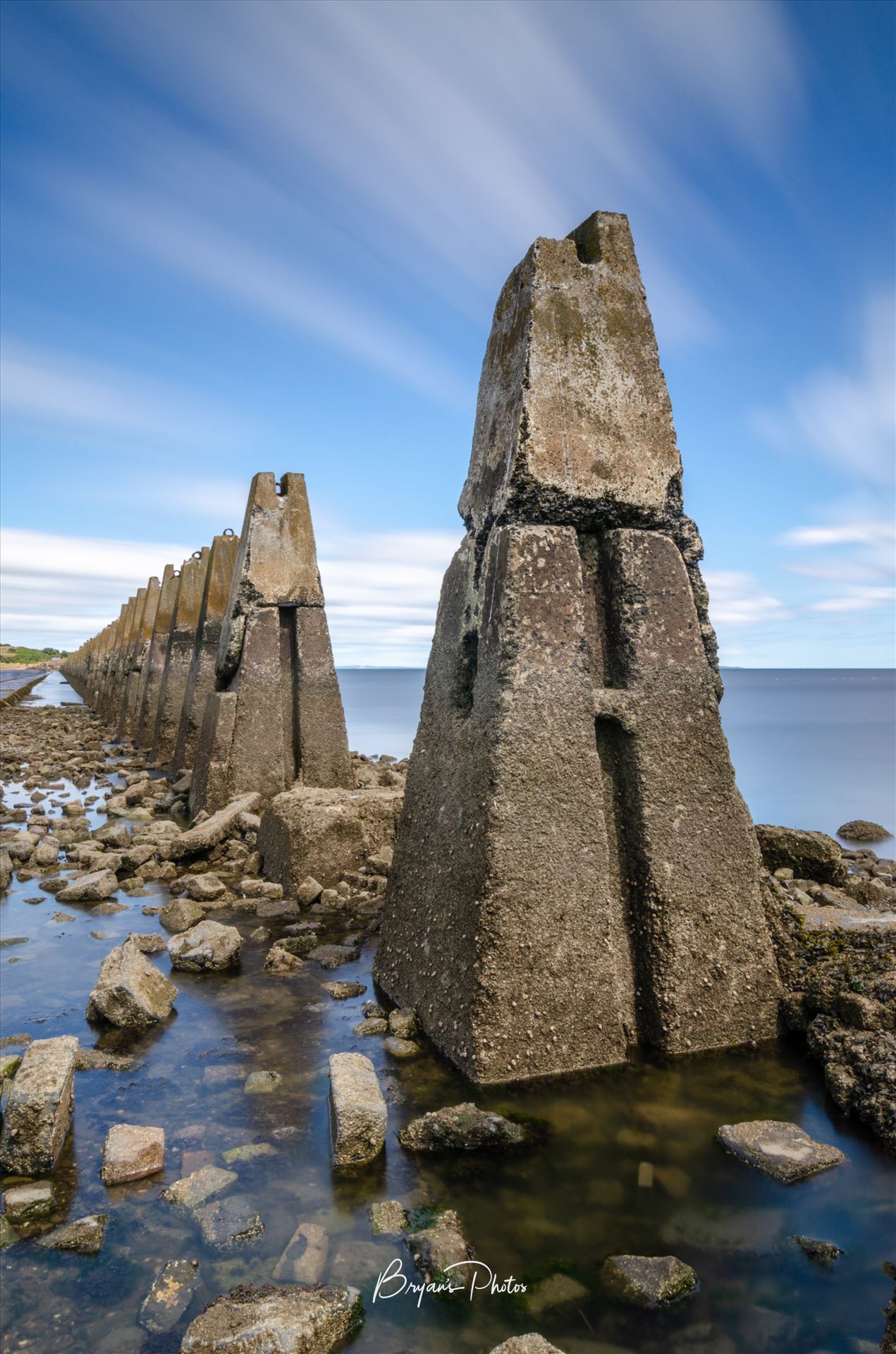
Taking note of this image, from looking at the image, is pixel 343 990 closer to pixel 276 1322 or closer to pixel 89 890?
pixel 276 1322

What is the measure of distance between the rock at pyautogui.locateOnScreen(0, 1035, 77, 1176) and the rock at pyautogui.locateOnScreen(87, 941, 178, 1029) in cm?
87

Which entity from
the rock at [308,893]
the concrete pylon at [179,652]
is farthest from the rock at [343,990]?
the concrete pylon at [179,652]

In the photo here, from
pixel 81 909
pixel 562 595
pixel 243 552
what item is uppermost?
pixel 243 552

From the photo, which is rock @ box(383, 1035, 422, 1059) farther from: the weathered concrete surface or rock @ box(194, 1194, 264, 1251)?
the weathered concrete surface

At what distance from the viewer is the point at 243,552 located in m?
8.60

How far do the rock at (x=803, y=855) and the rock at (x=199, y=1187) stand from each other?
171 inches

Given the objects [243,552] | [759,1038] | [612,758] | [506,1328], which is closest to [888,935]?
[759,1038]

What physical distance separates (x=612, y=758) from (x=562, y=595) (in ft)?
2.45

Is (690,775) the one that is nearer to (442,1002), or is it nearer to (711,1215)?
(442,1002)

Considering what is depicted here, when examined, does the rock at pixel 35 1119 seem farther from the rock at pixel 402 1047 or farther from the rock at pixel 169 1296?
the rock at pixel 402 1047

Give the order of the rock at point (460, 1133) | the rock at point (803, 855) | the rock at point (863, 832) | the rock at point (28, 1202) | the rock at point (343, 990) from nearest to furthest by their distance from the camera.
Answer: the rock at point (28, 1202) < the rock at point (460, 1133) < the rock at point (343, 990) < the rock at point (803, 855) < the rock at point (863, 832)

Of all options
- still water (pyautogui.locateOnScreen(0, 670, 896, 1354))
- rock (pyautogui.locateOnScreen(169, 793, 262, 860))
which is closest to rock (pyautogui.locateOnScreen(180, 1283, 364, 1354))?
still water (pyautogui.locateOnScreen(0, 670, 896, 1354))

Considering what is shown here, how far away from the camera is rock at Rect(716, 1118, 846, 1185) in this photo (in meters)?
2.57

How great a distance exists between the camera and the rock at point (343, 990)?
406cm
